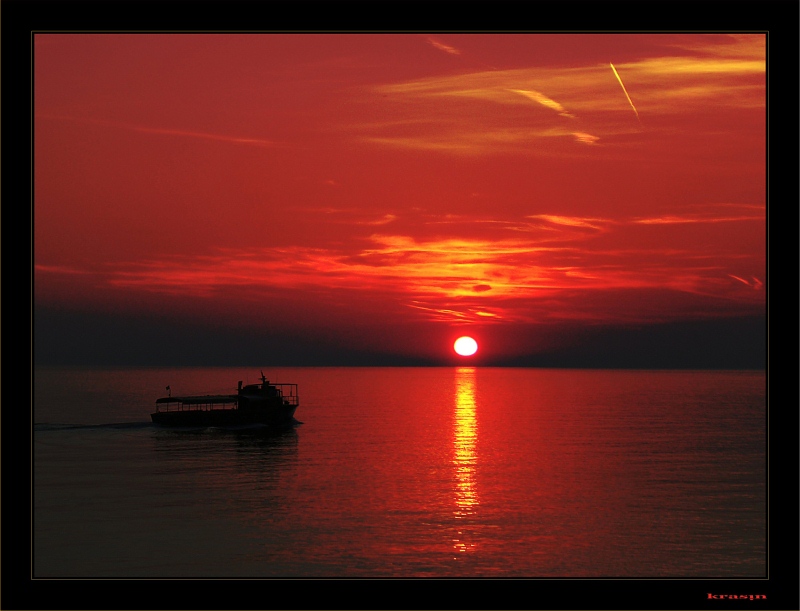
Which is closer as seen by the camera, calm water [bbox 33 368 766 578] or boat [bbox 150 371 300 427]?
calm water [bbox 33 368 766 578]

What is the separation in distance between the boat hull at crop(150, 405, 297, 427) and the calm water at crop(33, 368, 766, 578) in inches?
72.4

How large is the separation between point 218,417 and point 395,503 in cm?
4944

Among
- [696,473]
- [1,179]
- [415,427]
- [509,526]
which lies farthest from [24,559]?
[415,427]

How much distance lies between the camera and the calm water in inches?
1282

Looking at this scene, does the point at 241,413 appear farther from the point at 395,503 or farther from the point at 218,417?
the point at 395,503

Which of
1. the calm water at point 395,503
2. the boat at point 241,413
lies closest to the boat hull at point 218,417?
the boat at point 241,413

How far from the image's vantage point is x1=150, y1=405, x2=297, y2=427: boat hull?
90438mm

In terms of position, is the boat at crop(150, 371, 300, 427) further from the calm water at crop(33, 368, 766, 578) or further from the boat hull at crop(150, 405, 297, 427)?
the calm water at crop(33, 368, 766, 578)

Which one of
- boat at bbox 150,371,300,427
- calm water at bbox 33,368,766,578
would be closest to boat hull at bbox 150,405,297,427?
boat at bbox 150,371,300,427

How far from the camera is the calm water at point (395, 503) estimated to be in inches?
1282

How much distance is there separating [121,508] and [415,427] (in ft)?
222

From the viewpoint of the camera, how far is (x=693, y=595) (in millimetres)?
10062

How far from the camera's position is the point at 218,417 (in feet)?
298

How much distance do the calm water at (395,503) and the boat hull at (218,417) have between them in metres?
1.84
